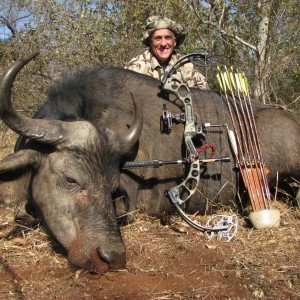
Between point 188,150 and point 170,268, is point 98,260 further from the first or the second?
point 188,150

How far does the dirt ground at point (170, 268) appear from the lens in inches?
111

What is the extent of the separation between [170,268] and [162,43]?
3722 mm

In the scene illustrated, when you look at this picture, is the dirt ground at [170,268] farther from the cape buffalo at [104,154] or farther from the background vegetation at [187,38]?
the background vegetation at [187,38]

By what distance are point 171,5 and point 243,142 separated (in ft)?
12.0

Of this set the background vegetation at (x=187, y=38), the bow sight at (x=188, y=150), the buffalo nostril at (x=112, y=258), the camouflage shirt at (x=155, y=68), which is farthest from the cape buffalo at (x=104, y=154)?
the background vegetation at (x=187, y=38)

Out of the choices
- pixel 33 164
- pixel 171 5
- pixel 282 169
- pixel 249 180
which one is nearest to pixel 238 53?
pixel 171 5

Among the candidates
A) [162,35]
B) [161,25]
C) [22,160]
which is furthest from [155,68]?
[22,160]

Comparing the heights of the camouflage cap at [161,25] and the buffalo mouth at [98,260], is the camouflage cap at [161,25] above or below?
above

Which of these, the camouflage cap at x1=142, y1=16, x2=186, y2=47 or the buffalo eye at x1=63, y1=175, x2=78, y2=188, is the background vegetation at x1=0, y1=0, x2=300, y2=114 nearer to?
the camouflage cap at x1=142, y1=16, x2=186, y2=47

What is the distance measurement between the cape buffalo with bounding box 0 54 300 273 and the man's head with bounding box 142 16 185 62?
1.43 m

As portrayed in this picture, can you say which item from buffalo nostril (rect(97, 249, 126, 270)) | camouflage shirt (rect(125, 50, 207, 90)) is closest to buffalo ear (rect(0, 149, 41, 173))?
buffalo nostril (rect(97, 249, 126, 270))

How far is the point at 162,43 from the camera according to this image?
20.0 feet

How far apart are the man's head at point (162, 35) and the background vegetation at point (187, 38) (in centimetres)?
115

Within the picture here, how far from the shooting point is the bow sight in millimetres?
3885
